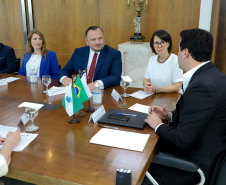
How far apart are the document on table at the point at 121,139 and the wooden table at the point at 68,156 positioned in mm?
34

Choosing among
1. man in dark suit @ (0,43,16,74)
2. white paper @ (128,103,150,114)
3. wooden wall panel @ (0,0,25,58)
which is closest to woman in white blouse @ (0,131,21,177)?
white paper @ (128,103,150,114)

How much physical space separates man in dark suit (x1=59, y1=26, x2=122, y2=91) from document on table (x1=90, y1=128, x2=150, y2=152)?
4.54 feet

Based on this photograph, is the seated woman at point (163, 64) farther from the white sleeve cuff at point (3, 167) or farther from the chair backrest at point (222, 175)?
the white sleeve cuff at point (3, 167)

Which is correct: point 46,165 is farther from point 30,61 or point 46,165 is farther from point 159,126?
point 30,61

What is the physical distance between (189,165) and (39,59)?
9.76 feet

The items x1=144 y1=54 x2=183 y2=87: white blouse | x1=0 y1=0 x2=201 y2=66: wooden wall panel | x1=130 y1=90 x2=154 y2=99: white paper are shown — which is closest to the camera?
x1=130 y1=90 x2=154 y2=99: white paper

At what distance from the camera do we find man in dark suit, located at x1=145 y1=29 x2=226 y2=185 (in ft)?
4.60

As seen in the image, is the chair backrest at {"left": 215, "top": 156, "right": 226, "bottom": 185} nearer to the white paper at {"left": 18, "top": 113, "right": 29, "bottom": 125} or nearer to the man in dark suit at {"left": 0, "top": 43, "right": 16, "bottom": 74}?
the white paper at {"left": 18, "top": 113, "right": 29, "bottom": 125}

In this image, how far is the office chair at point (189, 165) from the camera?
4.36ft

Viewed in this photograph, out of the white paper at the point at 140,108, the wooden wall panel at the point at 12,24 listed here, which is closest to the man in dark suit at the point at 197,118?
the white paper at the point at 140,108

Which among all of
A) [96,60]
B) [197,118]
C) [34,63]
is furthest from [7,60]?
[197,118]

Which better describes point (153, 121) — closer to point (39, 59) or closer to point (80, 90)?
point (80, 90)

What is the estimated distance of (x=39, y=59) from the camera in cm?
371

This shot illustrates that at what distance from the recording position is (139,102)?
7.19ft
